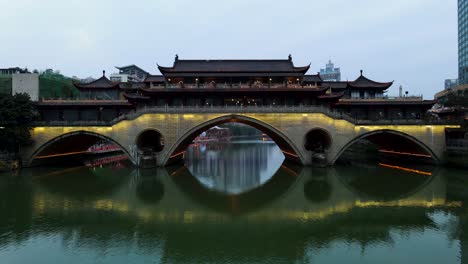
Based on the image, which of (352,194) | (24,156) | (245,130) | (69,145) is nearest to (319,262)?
(352,194)

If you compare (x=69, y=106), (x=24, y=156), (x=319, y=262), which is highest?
(x=69, y=106)

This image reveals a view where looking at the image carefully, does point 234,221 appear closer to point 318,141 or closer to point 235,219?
point 235,219

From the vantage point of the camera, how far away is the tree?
115ft

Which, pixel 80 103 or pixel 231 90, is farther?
pixel 80 103

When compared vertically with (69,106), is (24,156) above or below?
below

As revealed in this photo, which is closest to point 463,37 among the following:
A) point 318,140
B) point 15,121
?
point 318,140

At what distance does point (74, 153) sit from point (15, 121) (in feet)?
48.5

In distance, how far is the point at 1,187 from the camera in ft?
88.5

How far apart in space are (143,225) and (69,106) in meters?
33.1

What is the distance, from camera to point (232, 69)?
43844mm

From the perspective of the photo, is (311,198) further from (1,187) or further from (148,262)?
(1,187)

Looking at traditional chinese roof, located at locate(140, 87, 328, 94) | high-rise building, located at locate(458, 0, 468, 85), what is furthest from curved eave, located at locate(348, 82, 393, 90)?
high-rise building, located at locate(458, 0, 468, 85)

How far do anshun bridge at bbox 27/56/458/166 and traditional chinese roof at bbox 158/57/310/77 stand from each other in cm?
15

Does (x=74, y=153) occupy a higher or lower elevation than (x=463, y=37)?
lower
